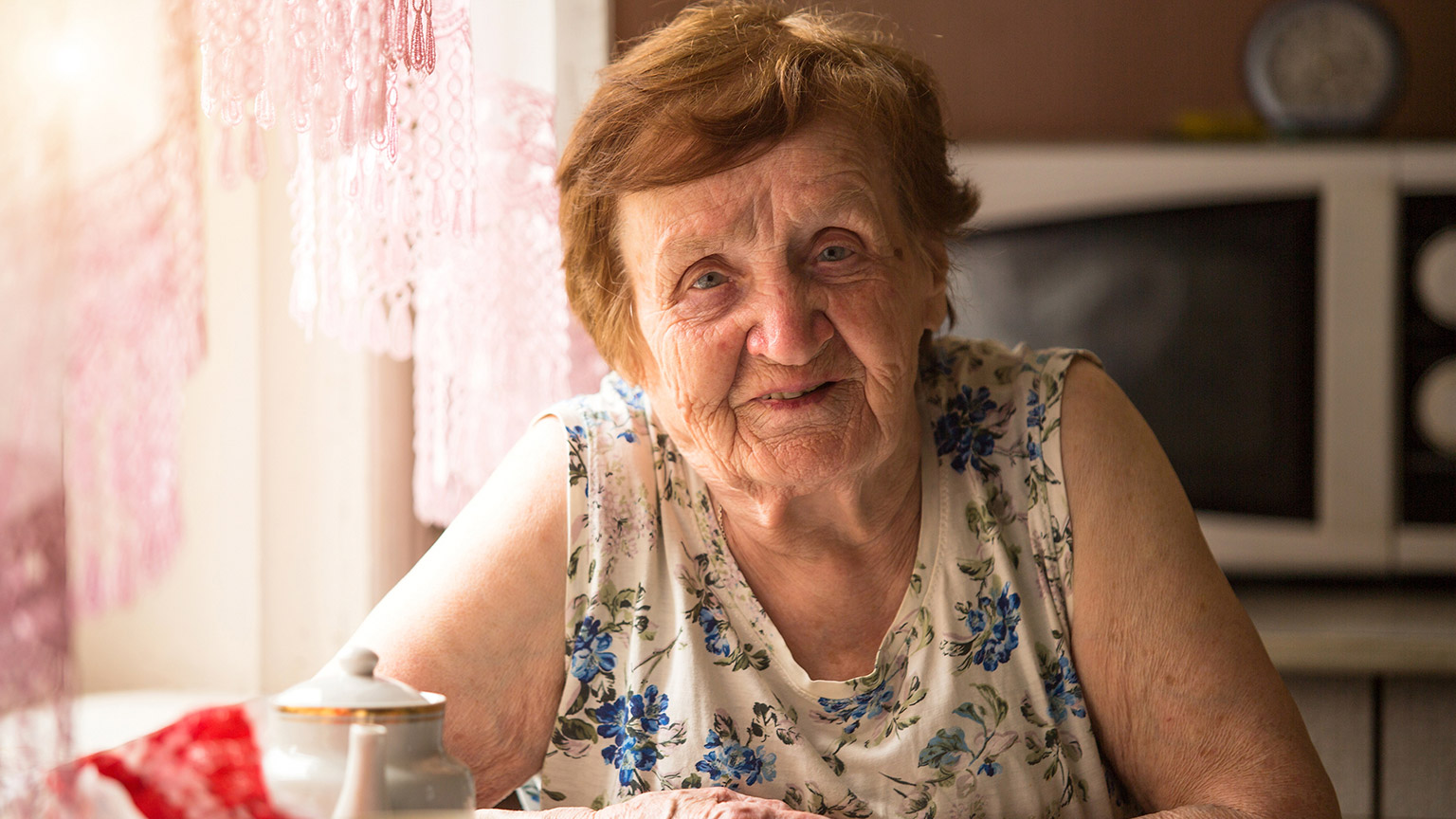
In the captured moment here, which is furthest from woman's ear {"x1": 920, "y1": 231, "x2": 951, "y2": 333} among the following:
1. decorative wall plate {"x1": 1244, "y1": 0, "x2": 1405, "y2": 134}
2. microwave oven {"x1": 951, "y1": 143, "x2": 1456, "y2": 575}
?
decorative wall plate {"x1": 1244, "y1": 0, "x2": 1405, "y2": 134}

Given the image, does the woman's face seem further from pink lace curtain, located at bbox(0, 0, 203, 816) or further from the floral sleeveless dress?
pink lace curtain, located at bbox(0, 0, 203, 816)

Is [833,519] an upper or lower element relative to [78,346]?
lower

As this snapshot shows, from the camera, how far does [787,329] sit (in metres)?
0.99

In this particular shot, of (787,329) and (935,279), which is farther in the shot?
(935,279)

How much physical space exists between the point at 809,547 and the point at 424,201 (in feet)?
1.57

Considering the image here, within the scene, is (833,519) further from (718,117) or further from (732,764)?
(718,117)

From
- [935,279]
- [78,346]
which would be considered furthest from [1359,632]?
[78,346]

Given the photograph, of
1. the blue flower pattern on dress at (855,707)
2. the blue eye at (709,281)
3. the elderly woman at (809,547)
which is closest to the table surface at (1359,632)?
the elderly woman at (809,547)

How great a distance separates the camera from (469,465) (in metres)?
1.36

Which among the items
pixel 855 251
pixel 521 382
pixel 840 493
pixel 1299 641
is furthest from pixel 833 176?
Result: pixel 1299 641

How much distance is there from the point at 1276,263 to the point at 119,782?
164cm

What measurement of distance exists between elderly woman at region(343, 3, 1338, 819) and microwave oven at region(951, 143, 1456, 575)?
0.64m

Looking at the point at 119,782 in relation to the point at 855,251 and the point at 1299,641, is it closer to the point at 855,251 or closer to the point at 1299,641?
the point at 855,251

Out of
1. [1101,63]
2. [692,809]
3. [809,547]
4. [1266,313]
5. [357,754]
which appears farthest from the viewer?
[1101,63]
